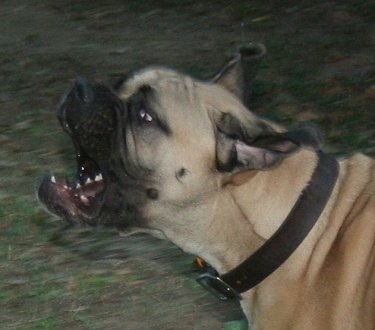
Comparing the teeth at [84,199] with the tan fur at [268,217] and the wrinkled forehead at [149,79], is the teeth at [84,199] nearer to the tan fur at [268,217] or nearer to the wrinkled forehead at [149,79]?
the tan fur at [268,217]

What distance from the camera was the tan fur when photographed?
4598 mm

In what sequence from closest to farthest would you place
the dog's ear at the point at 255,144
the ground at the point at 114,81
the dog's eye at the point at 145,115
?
1. the dog's ear at the point at 255,144
2. the dog's eye at the point at 145,115
3. the ground at the point at 114,81

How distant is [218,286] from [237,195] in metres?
0.48

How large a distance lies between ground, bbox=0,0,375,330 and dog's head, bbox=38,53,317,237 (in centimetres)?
124

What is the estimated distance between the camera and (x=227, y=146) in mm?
4652

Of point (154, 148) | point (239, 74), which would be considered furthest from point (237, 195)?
point (239, 74)

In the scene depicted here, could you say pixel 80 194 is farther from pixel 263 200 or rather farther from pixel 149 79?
pixel 263 200

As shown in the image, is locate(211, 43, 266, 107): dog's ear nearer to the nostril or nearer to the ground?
the nostril

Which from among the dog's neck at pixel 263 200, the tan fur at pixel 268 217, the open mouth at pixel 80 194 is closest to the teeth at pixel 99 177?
the open mouth at pixel 80 194

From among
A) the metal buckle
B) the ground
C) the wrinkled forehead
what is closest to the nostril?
the wrinkled forehead

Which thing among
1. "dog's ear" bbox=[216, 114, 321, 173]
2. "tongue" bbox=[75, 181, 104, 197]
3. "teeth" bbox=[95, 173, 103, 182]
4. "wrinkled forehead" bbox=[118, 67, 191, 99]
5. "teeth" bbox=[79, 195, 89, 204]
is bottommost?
"teeth" bbox=[79, 195, 89, 204]

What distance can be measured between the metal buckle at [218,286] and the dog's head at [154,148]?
0.30 metres

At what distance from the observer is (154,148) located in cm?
480

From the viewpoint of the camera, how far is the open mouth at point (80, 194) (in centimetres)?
504
